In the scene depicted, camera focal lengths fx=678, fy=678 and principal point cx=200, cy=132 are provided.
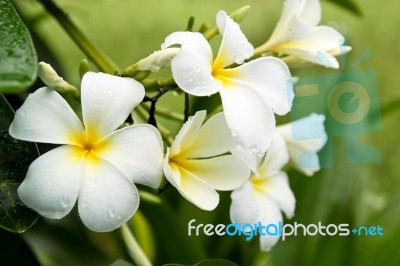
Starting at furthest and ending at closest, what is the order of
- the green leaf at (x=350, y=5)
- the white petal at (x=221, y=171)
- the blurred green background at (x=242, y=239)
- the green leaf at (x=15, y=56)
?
the green leaf at (x=350, y=5) → the blurred green background at (x=242, y=239) → the white petal at (x=221, y=171) → the green leaf at (x=15, y=56)

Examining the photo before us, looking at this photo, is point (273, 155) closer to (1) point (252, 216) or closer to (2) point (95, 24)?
(1) point (252, 216)

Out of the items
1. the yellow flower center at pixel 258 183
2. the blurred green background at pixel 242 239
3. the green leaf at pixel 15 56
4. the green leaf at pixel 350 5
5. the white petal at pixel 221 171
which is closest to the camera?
the green leaf at pixel 15 56

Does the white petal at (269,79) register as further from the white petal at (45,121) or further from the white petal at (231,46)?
the white petal at (45,121)

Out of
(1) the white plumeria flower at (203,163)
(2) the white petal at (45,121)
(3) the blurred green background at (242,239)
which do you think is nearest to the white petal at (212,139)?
(1) the white plumeria flower at (203,163)

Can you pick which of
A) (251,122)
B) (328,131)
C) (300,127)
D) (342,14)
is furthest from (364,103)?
(342,14)

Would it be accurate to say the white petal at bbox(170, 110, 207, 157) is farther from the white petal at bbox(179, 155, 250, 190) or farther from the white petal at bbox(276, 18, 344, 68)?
the white petal at bbox(276, 18, 344, 68)

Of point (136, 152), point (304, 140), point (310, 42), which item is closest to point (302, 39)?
point (310, 42)
